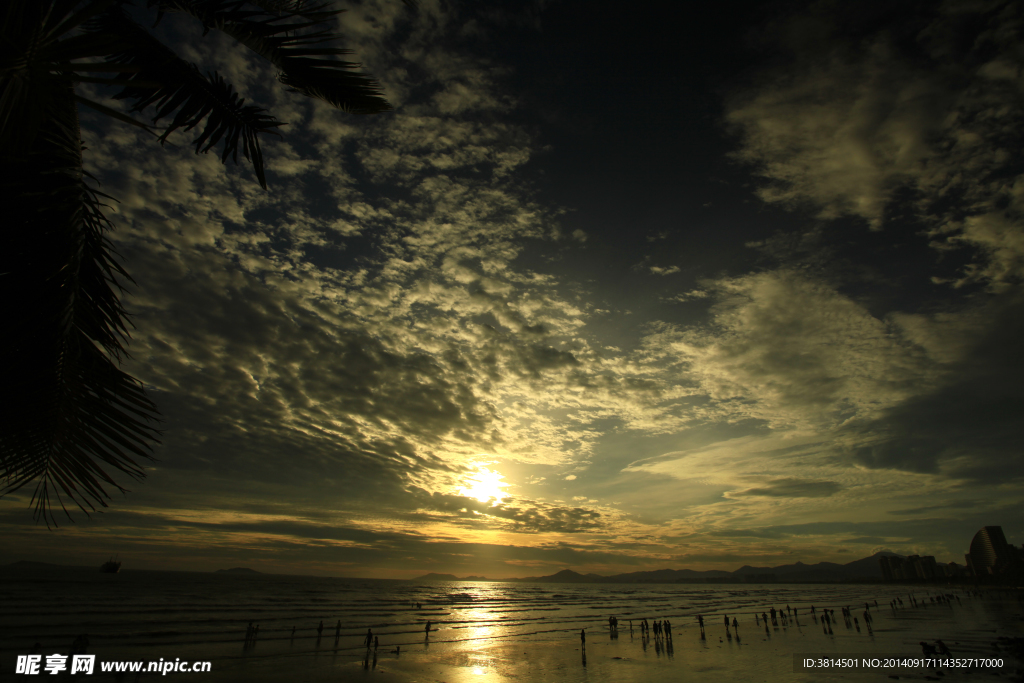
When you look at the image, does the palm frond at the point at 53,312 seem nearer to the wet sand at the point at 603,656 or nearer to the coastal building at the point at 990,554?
the wet sand at the point at 603,656

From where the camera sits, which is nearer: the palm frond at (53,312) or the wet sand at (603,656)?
the palm frond at (53,312)

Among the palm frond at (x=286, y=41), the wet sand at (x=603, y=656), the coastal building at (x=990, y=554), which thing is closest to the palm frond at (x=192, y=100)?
the palm frond at (x=286, y=41)

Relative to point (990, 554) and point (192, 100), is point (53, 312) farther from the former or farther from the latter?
point (990, 554)

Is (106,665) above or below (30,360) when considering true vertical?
below

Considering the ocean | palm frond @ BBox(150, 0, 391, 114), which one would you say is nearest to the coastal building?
the ocean

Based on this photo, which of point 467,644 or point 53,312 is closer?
point 53,312

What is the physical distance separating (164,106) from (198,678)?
2630 cm

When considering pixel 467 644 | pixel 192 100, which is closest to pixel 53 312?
pixel 192 100

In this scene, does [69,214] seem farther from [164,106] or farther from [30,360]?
[164,106]

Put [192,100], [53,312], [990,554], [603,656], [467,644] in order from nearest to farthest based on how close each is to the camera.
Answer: [53,312], [192,100], [603,656], [467,644], [990,554]

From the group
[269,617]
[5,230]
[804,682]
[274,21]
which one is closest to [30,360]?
[5,230]

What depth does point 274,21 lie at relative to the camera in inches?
100

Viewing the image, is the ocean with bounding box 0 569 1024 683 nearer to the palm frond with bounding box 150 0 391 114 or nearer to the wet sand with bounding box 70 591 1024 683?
the wet sand with bounding box 70 591 1024 683

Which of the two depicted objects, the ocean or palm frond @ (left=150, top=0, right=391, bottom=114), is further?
the ocean
